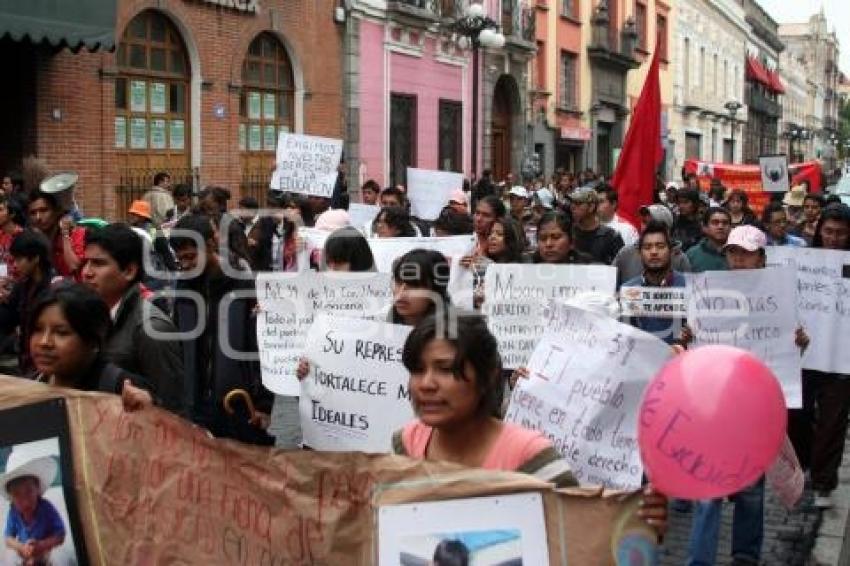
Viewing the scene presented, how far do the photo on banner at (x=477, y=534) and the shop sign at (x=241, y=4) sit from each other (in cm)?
1574

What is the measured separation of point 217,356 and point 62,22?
1001 cm

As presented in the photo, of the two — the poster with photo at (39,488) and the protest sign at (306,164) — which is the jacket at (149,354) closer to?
the poster with photo at (39,488)

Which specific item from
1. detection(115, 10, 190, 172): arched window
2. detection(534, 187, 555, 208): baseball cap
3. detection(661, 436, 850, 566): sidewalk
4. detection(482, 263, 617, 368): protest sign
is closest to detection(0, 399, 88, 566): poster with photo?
detection(482, 263, 617, 368): protest sign

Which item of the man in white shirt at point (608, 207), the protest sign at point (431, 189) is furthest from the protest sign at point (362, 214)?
the man in white shirt at point (608, 207)

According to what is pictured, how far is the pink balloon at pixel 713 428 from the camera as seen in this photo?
107 inches

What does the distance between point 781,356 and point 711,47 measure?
4905cm

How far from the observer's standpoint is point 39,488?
338cm

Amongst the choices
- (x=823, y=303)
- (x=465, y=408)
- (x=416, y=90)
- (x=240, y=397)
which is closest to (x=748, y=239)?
(x=823, y=303)

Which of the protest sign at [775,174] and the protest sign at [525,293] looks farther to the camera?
the protest sign at [775,174]

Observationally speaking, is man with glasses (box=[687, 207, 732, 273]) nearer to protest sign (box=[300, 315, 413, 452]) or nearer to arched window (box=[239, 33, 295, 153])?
protest sign (box=[300, 315, 413, 452])

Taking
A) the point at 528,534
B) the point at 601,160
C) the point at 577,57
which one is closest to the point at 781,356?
the point at 528,534

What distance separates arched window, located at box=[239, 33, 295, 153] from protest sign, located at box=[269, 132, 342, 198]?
24.5 ft

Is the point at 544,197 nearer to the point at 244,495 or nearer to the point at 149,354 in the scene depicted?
the point at 149,354

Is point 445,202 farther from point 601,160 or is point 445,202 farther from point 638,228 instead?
point 601,160
